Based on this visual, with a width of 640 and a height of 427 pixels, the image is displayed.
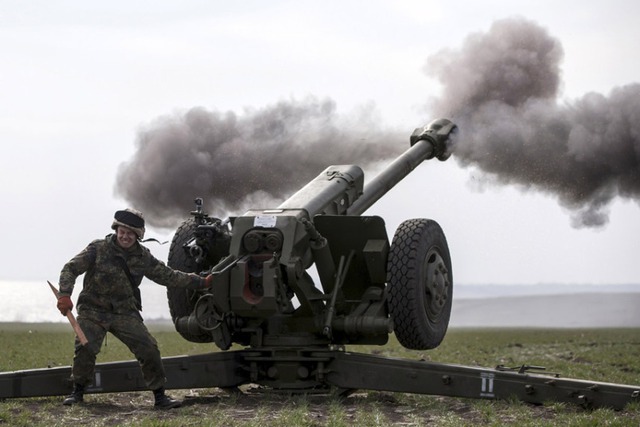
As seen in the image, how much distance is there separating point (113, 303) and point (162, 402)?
3.43 feet

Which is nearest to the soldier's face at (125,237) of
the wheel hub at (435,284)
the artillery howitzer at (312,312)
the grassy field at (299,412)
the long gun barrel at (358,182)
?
the artillery howitzer at (312,312)

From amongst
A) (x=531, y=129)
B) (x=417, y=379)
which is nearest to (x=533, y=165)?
(x=531, y=129)

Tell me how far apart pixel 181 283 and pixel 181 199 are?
5.57 metres

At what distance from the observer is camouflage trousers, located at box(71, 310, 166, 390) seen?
37.7 ft

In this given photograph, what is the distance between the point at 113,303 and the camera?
11516 millimetres

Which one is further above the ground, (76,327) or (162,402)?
(76,327)

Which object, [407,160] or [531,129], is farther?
[531,129]

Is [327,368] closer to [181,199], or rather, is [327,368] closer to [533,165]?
[181,199]

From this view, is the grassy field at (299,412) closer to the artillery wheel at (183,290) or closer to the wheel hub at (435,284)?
the artillery wheel at (183,290)

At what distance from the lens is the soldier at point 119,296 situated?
37.6 ft

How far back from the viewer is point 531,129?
1795cm

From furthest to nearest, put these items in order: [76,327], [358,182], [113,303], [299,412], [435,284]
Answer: [358,182], [435,284], [113,303], [76,327], [299,412]

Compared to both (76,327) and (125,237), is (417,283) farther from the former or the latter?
(76,327)

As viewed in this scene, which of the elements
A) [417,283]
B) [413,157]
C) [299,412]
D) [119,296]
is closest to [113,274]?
[119,296]
